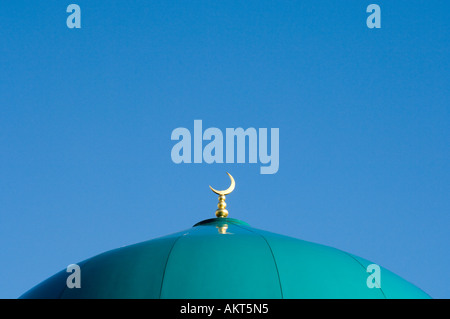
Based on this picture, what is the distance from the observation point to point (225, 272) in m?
10.9

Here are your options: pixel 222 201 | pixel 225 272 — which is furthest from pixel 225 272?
pixel 222 201

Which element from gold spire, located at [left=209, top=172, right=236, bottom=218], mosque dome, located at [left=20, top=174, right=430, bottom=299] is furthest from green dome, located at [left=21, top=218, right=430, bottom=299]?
gold spire, located at [left=209, top=172, right=236, bottom=218]

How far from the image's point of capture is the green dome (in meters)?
10.7

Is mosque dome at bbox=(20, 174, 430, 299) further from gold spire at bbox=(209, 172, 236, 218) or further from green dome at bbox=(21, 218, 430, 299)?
gold spire at bbox=(209, 172, 236, 218)

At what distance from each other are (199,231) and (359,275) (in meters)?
3.06

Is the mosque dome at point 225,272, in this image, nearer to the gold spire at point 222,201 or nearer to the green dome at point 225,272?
the green dome at point 225,272

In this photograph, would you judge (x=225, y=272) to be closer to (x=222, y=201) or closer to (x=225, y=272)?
(x=225, y=272)

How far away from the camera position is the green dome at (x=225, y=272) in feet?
35.0

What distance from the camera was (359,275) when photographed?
11.8 m

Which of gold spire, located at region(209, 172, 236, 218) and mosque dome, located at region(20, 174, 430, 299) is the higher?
gold spire, located at region(209, 172, 236, 218)

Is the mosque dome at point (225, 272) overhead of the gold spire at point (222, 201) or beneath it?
beneath

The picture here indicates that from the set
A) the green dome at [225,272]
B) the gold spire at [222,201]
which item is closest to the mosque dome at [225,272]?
the green dome at [225,272]
